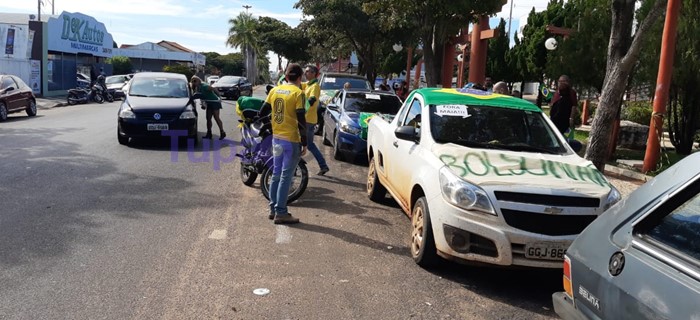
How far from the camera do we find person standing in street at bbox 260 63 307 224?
253 inches

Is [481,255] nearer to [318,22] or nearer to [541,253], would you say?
[541,253]

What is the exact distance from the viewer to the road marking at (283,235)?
5.95 meters

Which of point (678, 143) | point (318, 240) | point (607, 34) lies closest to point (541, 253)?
point (318, 240)

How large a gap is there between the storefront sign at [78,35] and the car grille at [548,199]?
33485mm

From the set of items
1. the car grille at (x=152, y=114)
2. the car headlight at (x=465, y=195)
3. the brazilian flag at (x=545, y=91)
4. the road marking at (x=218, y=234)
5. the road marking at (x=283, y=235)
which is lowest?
the road marking at (x=218, y=234)

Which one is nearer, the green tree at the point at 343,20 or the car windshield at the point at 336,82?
the car windshield at the point at 336,82

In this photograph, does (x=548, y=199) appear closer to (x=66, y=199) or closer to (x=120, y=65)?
(x=66, y=199)

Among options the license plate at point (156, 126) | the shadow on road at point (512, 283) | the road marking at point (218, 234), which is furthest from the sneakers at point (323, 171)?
the shadow on road at point (512, 283)

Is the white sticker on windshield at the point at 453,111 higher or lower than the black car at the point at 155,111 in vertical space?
higher

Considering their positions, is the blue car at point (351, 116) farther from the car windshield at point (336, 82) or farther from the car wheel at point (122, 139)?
the car windshield at point (336, 82)

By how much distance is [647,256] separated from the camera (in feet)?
7.62

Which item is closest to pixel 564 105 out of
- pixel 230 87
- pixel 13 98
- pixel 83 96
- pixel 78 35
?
pixel 13 98

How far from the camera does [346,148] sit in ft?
35.8

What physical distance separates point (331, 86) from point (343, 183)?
9694 millimetres
